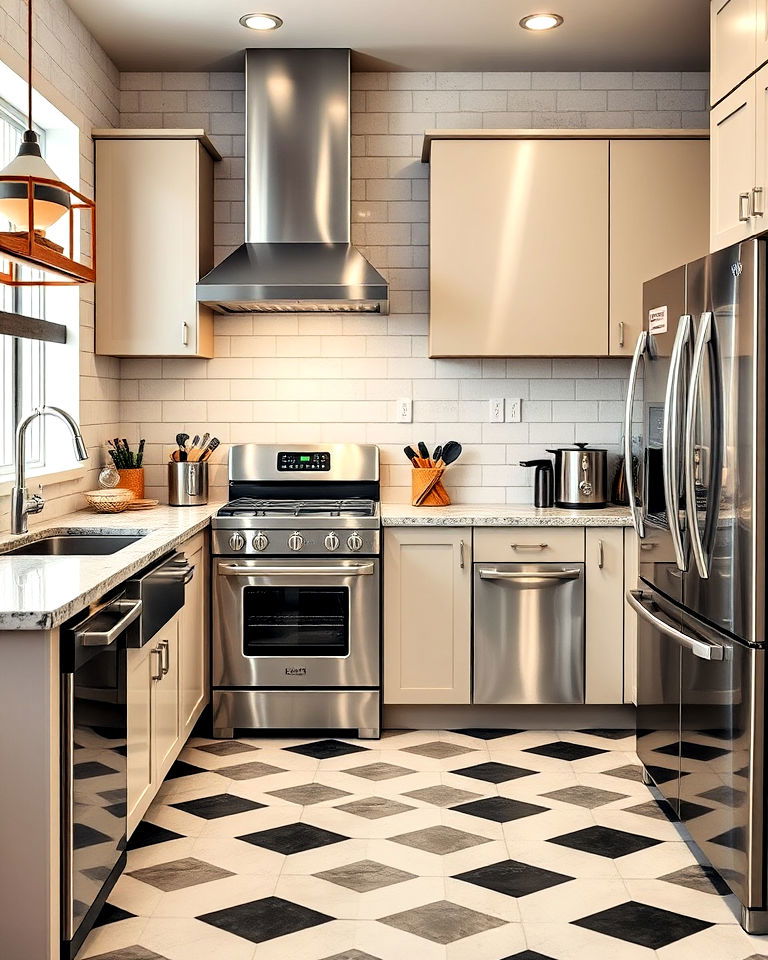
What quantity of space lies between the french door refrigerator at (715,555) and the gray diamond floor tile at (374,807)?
85 cm

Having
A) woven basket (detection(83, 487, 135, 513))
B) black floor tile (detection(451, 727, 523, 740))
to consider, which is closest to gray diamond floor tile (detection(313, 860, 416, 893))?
black floor tile (detection(451, 727, 523, 740))

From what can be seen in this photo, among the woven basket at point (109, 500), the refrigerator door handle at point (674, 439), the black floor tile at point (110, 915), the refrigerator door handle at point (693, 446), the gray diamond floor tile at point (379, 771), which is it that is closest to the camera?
the black floor tile at point (110, 915)

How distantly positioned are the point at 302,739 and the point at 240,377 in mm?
1628

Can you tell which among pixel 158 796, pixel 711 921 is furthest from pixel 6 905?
pixel 711 921

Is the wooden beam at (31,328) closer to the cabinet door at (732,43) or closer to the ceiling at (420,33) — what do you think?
the ceiling at (420,33)

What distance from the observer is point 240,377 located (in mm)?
4719

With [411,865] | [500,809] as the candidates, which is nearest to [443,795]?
[500,809]

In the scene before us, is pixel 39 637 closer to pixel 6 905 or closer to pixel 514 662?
pixel 6 905

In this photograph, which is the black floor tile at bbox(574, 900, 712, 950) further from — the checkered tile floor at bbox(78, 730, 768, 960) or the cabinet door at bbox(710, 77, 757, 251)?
the cabinet door at bbox(710, 77, 757, 251)

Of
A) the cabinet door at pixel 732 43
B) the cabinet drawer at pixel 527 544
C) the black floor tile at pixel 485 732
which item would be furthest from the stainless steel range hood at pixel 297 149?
the black floor tile at pixel 485 732

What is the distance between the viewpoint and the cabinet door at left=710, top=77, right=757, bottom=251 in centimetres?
295

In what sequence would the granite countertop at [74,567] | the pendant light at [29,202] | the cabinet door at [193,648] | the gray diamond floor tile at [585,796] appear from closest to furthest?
the granite countertop at [74,567]
the pendant light at [29,202]
the gray diamond floor tile at [585,796]
the cabinet door at [193,648]

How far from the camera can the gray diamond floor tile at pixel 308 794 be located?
11.3 feet

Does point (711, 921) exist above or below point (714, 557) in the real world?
below
